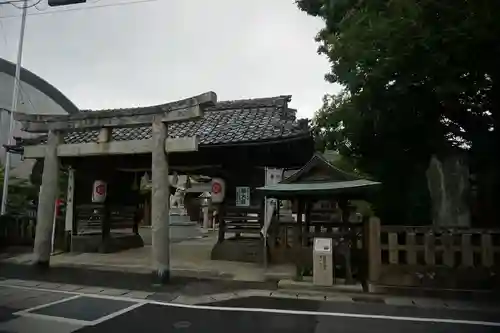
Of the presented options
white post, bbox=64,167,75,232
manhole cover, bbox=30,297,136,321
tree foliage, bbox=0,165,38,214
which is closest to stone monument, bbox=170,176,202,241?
tree foliage, bbox=0,165,38,214

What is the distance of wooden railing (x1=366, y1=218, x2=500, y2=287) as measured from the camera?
8.14 m

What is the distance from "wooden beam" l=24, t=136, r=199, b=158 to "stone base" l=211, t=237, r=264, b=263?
434 centimetres

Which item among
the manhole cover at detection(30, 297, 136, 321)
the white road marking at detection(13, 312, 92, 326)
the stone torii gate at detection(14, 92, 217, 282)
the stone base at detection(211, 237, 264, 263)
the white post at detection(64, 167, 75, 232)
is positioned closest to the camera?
the white road marking at detection(13, 312, 92, 326)

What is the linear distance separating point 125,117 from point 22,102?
1724 cm

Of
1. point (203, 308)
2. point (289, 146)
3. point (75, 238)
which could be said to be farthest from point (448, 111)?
point (75, 238)

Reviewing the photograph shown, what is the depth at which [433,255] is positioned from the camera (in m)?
8.36

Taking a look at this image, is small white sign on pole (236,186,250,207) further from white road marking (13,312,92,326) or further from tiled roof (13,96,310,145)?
white road marking (13,312,92,326)

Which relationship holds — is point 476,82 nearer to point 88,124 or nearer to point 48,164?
point 88,124

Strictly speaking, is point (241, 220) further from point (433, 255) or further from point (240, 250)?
point (433, 255)

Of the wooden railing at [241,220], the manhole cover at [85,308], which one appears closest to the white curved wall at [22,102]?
the wooden railing at [241,220]

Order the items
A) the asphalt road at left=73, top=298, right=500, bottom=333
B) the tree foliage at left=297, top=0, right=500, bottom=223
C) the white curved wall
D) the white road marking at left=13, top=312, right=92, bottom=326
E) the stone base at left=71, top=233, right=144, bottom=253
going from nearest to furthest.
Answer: the asphalt road at left=73, top=298, right=500, bottom=333, the white road marking at left=13, top=312, right=92, bottom=326, the tree foliage at left=297, top=0, right=500, bottom=223, the stone base at left=71, top=233, right=144, bottom=253, the white curved wall

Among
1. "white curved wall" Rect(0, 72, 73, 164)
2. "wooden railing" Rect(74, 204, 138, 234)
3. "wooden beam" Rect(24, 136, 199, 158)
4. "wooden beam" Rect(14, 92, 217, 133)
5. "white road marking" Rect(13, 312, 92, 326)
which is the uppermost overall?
"white curved wall" Rect(0, 72, 73, 164)

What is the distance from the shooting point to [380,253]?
8633 millimetres

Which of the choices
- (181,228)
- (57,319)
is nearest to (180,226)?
(181,228)
